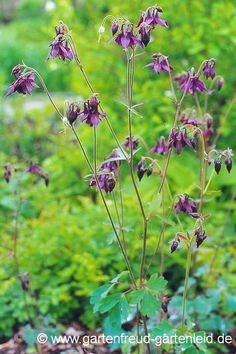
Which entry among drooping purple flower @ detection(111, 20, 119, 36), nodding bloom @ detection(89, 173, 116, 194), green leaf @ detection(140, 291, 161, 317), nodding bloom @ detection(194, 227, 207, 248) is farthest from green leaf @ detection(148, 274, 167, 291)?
drooping purple flower @ detection(111, 20, 119, 36)

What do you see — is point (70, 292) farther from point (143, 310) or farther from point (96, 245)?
point (143, 310)

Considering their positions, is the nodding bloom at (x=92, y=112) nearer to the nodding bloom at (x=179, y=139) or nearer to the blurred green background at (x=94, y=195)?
the blurred green background at (x=94, y=195)

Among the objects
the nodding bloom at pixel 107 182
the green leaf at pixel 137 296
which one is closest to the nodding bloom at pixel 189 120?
the nodding bloom at pixel 107 182

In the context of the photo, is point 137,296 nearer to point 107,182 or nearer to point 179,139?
point 107,182

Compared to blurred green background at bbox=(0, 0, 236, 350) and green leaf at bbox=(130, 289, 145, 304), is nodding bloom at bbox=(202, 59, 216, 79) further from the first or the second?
green leaf at bbox=(130, 289, 145, 304)

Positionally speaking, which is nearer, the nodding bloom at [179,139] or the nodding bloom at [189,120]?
the nodding bloom at [179,139]

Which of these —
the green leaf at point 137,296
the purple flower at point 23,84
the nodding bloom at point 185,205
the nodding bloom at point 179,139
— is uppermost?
the purple flower at point 23,84
